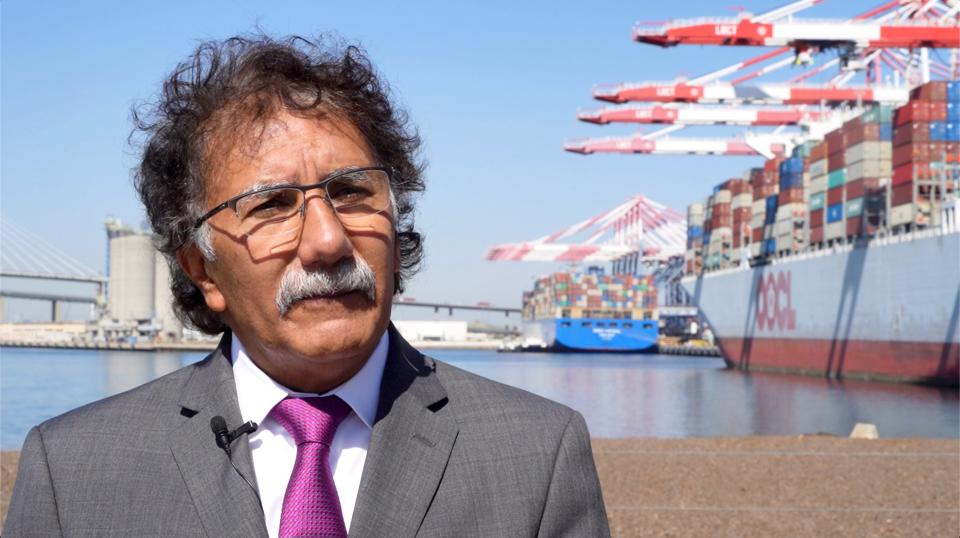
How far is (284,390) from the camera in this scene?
1.65 meters

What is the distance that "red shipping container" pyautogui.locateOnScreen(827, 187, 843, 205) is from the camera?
125ft

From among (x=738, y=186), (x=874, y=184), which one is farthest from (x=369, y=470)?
(x=738, y=186)

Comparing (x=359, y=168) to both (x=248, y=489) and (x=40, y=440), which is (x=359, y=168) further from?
(x=40, y=440)

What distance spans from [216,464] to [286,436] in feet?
0.35

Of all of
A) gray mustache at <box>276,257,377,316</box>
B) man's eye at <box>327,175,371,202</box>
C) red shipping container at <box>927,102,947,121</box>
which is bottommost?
gray mustache at <box>276,257,377,316</box>

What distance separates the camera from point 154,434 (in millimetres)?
1649

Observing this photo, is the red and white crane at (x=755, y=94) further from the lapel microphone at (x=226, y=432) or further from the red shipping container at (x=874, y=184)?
the lapel microphone at (x=226, y=432)

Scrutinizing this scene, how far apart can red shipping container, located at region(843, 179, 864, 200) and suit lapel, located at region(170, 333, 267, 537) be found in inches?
1450

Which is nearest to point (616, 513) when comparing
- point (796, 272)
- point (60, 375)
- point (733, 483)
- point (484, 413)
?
point (733, 483)

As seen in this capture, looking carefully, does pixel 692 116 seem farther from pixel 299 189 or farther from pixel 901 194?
pixel 299 189

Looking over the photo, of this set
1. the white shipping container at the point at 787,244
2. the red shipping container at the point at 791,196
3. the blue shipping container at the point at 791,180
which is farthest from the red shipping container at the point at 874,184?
the red shipping container at the point at 791,196

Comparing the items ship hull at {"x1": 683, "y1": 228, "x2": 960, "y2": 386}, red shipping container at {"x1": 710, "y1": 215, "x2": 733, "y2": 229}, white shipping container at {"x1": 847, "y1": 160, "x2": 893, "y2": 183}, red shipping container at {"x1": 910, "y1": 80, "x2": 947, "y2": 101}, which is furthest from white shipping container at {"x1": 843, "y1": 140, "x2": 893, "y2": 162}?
red shipping container at {"x1": 710, "y1": 215, "x2": 733, "y2": 229}

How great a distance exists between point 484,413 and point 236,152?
1.76 ft

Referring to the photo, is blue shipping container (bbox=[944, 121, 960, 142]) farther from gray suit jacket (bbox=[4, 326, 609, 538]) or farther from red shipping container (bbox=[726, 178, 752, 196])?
gray suit jacket (bbox=[4, 326, 609, 538])
